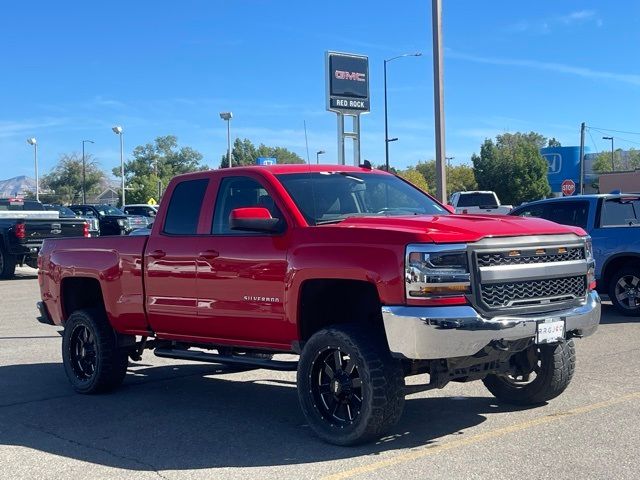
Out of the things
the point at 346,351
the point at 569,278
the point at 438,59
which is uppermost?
the point at 438,59

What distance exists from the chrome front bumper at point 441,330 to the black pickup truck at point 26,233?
16.5 m

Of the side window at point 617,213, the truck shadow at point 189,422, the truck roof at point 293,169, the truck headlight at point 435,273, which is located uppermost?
the truck roof at point 293,169

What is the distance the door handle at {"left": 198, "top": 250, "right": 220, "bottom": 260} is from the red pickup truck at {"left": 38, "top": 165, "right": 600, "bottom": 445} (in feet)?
0.06

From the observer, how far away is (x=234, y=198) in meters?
6.97

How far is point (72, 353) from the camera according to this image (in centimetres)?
816

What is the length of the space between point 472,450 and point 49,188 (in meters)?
99.5

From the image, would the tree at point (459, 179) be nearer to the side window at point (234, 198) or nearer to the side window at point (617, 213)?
the side window at point (617, 213)

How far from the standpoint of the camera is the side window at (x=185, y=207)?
7.14 metres

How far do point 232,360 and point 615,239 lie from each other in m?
7.41

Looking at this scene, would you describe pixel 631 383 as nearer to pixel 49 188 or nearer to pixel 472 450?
pixel 472 450

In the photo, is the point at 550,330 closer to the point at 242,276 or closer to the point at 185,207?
the point at 242,276

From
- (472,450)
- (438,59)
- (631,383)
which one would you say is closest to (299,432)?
(472,450)

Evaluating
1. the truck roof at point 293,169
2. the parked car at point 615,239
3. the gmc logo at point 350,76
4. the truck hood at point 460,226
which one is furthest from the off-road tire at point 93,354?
the gmc logo at point 350,76

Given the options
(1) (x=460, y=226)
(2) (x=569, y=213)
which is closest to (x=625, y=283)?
(2) (x=569, y=213)
